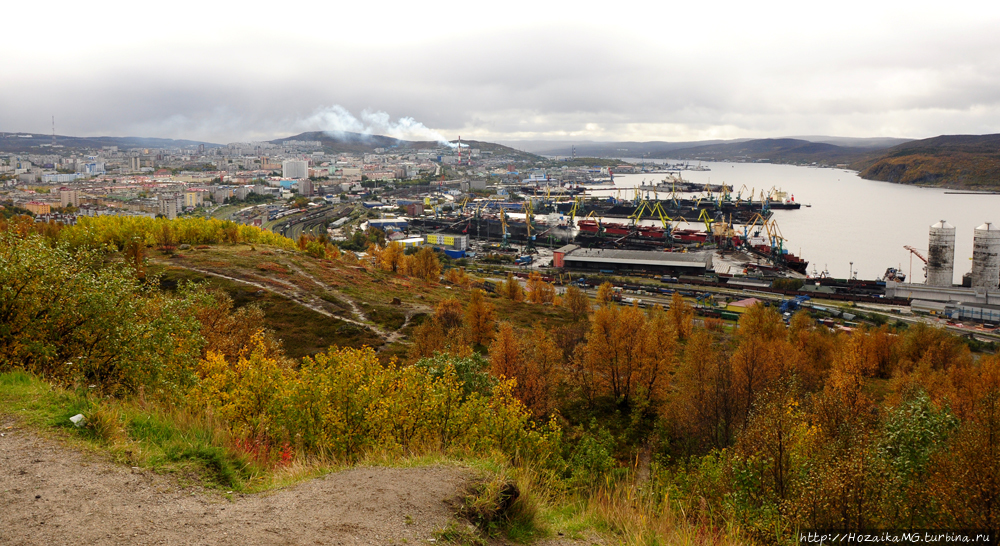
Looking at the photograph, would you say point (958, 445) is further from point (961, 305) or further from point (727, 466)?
point (961, 305)

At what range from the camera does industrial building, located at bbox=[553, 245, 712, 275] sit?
35312 mm

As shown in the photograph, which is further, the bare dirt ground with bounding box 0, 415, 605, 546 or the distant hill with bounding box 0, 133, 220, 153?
the distant hill with bounding box 0, 133, 220, 153

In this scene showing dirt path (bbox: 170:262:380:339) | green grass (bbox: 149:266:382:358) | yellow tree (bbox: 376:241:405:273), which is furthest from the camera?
yellow tree (bbox: 376:241:405:273)

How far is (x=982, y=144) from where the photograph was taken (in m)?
102

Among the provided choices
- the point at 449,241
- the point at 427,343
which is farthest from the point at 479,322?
the point at 449,241

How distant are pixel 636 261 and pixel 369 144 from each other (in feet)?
508

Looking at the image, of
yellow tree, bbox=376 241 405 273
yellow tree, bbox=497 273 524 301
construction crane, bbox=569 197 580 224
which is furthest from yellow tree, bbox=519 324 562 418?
construction crane, bbox=569 197 580 224

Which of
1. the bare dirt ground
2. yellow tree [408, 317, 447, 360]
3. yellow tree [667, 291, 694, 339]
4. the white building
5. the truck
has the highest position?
the white building

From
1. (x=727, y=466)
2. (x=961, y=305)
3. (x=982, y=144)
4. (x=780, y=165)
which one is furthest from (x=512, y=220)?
(x=780, y=165)

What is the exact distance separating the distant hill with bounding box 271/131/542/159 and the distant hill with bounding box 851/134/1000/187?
86.3 meters

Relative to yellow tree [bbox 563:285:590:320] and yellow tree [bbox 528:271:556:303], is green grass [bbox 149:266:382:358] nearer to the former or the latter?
yellow tree [bbox 563:285:590:320]

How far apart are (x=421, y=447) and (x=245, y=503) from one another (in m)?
1.89

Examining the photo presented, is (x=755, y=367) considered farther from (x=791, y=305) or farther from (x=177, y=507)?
(x=791, y=305)

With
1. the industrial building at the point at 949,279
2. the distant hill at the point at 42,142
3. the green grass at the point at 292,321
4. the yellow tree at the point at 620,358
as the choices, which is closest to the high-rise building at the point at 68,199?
the green grass at the point at 292,321
